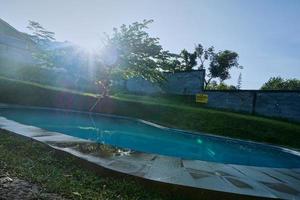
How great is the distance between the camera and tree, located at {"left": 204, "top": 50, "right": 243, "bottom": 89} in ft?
148

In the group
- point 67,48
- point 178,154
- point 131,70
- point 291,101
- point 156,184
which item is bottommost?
point 178,154

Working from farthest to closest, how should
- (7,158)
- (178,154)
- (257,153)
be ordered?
(257,153) → (178,154) → (7,158)

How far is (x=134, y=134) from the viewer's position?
11953 millimetres

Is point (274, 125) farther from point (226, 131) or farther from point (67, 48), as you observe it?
point (67, 48)

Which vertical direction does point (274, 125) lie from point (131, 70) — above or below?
below

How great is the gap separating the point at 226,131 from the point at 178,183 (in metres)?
10.1

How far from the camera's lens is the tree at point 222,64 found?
148ft

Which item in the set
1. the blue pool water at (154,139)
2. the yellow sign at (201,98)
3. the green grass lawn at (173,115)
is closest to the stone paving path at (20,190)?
the blue pool water at (154,139)

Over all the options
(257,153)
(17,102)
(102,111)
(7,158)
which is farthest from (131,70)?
(7,158)

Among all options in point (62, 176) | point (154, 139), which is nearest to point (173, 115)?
point (154, 139)

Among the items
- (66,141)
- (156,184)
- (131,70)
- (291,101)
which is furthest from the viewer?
(131,70)

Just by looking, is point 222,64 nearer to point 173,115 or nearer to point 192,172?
point 173,115

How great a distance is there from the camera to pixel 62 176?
4254 millimetres

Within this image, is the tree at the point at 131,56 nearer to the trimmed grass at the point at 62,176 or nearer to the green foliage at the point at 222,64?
the trimmed grass at the point at 62,176
